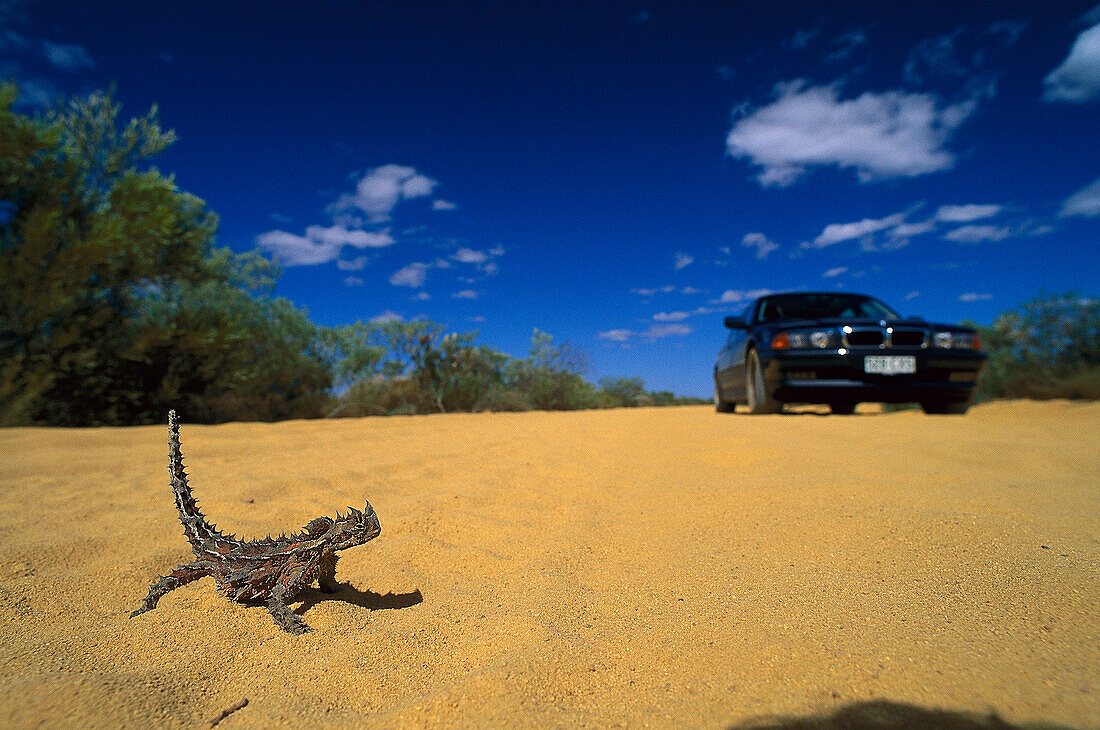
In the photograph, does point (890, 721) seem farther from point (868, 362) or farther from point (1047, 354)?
point (1047, 354)

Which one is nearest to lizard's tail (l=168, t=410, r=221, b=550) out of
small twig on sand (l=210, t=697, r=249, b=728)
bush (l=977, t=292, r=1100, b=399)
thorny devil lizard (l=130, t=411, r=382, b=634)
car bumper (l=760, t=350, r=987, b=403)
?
thorny devil lizard (l=130, t=411, r=382, b=634)

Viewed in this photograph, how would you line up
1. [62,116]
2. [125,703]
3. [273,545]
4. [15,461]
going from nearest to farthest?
1. [125,703]
2. [273,545]
3. [15,461]
4. [62,116]

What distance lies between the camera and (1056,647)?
138 centimetres

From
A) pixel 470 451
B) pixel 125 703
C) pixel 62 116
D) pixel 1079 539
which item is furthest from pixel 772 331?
pixel 62 116

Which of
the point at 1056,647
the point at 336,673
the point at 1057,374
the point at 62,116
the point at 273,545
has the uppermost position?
the point at 62,116

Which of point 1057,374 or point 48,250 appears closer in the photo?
point 48,250

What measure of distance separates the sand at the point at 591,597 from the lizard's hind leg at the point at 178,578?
0.08 m

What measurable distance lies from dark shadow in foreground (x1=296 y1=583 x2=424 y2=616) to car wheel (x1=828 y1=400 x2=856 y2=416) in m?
5.69

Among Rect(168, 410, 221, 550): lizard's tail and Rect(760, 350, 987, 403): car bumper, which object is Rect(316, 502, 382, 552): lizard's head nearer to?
Rect(168, 410, 221, 550): lizard's tail

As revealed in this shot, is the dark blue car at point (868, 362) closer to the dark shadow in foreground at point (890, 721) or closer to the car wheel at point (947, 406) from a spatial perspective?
the car wheel at point (947, 406)

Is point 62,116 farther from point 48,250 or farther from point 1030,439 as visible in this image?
point 1030,439

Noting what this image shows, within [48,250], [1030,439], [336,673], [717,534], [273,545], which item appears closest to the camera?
[336,673]

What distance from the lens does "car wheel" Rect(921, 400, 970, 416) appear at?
638cm

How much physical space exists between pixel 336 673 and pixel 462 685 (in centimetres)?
40
